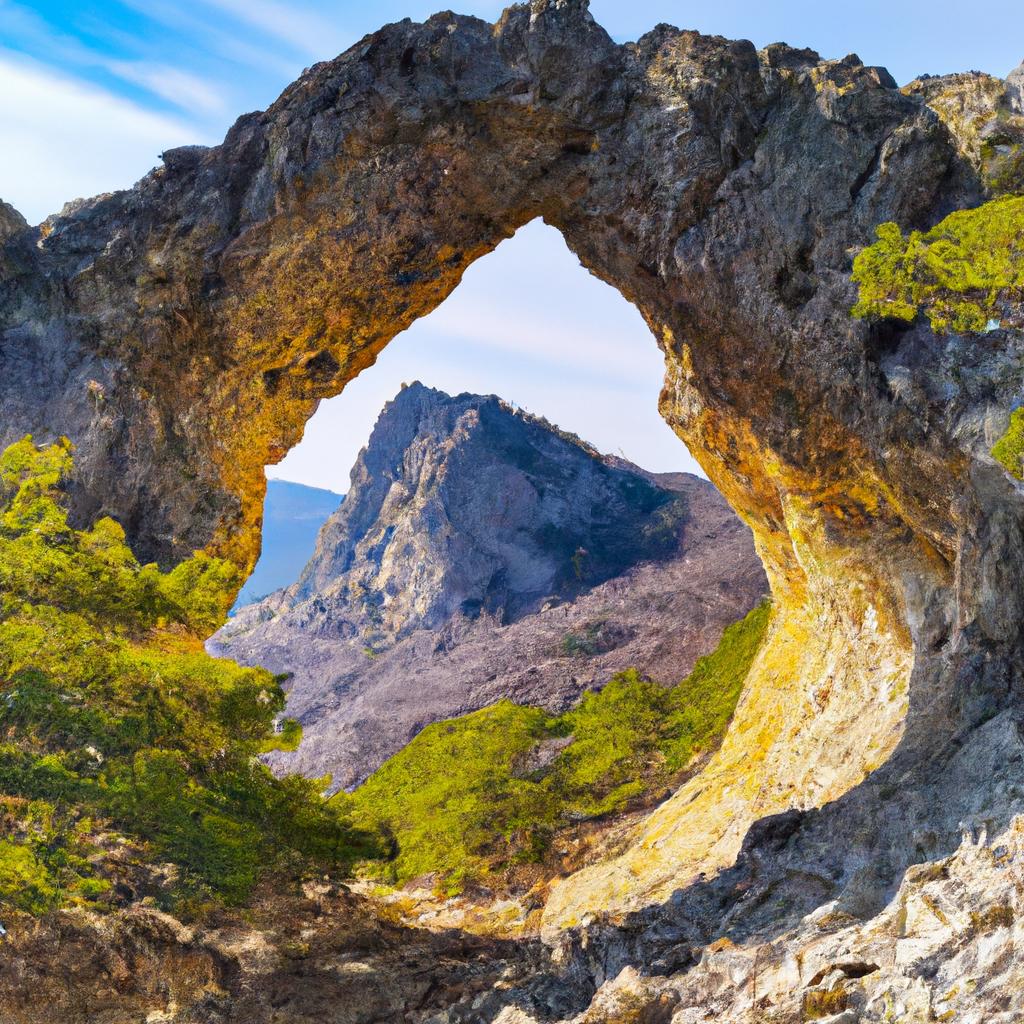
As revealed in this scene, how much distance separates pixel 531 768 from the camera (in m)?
35.1

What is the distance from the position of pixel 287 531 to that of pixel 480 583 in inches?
4129

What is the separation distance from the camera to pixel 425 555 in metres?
66.5

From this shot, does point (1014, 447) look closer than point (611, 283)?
Yes

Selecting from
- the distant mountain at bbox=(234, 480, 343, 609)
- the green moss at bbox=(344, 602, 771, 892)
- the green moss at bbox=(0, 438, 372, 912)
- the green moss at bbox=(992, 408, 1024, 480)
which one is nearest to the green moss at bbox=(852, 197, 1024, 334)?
the green moss at bbox=(992, 408, 1024, 480)

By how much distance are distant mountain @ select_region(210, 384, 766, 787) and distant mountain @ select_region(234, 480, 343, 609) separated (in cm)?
6251

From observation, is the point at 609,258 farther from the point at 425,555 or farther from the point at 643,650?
the point at 425,555

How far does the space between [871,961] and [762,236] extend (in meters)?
17.7

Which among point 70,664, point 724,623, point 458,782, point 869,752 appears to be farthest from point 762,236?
point 724,623

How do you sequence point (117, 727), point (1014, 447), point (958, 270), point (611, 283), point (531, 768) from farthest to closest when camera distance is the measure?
point (531, 768) < point (611, 283) < point (117, 727) < point (958, 270) < point (1014, 447)

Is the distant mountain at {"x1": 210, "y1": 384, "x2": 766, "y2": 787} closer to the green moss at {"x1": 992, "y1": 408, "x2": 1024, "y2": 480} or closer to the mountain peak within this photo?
the mountain peak

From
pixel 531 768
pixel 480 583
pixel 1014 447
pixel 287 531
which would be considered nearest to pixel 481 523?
pixel 480 583

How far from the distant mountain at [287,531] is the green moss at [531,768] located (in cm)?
9759

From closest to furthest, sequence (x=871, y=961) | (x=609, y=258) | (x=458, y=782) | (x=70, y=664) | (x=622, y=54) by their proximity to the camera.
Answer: (x=871, y=961)
(x=70, y=664)
(x=622, y=54)
(x=609, y=258)
(x=458, y=782)

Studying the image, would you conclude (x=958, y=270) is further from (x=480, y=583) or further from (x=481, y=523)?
(x=481, y=523)
